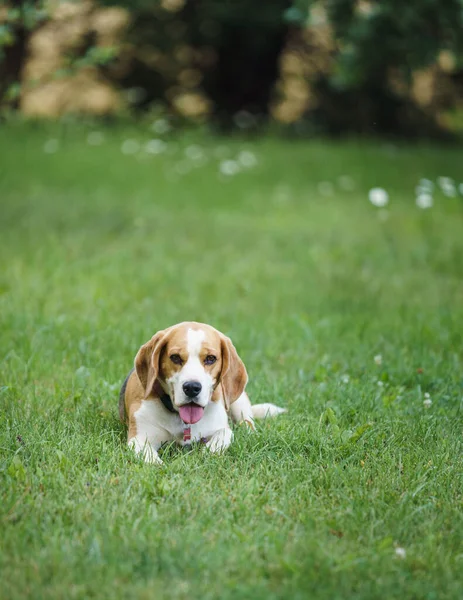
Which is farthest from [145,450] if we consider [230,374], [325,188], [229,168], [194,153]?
[194,153]

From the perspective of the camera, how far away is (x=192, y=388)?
12.9ft

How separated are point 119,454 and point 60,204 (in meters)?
7.23

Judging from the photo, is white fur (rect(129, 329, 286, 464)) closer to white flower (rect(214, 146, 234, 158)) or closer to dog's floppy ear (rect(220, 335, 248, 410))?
dog's floppy ear (rect(220, 335, 248, 410))

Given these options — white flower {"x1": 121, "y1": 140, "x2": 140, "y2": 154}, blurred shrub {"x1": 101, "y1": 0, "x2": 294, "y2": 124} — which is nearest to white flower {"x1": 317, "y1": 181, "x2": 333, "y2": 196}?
white flower {"x1": 121, "y1": 140, "x2": 140, "y2": 154}

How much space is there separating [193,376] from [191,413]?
21cm

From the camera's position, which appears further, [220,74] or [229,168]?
[220,74]

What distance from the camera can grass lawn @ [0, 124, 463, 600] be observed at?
3152mm

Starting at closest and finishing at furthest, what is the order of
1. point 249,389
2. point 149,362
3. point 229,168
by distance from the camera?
point 149,362, point 249,389, point 229,168

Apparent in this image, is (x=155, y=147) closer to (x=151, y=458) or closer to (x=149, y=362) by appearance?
(x=149, y=362)

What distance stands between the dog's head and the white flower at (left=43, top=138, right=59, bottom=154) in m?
10.7

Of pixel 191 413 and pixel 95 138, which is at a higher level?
pixel 191 413

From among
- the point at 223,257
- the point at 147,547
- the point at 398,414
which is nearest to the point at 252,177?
the point at 223,257

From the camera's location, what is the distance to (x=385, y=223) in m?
11.0

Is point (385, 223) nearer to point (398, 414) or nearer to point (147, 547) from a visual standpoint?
point (398, 414)
